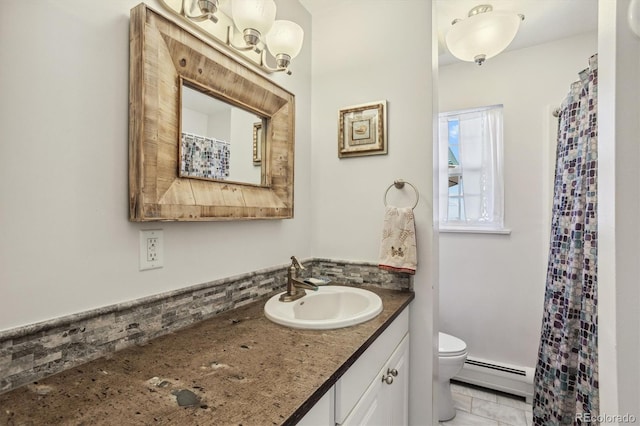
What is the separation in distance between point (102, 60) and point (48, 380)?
791 millimetres

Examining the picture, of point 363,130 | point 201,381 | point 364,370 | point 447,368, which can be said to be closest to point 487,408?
point 447,368

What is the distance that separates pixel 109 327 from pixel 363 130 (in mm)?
1328

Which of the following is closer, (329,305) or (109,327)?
(109,327)

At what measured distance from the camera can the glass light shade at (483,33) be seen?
1456 millimetres

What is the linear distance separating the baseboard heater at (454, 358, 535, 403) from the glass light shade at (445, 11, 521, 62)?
2017 millimetres

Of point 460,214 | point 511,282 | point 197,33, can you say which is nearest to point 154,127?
point 197,33

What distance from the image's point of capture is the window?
2184 mm

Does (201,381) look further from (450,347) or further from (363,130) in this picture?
(450,347)

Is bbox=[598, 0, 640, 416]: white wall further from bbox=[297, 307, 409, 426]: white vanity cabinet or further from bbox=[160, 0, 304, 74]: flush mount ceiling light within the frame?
bbox=[160, 0, 304, 74]: flush mount ceiling light

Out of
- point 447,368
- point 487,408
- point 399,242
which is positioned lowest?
point 487,408

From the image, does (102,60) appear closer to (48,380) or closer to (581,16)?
(48,380)

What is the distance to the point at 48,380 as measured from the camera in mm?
685

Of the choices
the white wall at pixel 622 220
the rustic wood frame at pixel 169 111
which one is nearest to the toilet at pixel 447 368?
the white wall at pixel 622 220

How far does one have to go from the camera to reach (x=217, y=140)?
1.12 metres
